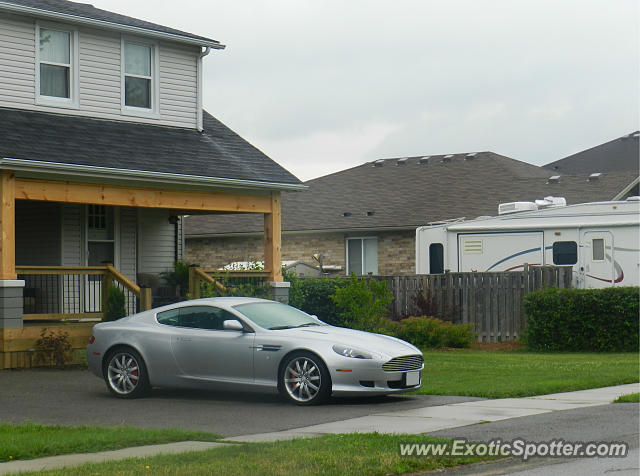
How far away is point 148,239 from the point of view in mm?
23484

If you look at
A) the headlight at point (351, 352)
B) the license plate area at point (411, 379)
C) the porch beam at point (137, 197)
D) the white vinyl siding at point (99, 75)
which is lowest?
the license plate area at point (411, 379)

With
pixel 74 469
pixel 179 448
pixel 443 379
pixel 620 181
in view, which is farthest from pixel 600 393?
pixel 620 181

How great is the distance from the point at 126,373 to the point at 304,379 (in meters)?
2.67

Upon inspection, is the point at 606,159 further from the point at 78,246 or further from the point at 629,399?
the point at 629,399

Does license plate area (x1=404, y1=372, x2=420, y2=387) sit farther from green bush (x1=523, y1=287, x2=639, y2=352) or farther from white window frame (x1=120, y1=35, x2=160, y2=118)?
white window frame (x1=120, y1=35, x2=160, y2=118)

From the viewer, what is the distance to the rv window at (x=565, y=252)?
2372 centimetres

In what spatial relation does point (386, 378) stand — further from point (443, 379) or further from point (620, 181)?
point (620, 181)

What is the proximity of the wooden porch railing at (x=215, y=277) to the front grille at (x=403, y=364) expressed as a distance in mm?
7659

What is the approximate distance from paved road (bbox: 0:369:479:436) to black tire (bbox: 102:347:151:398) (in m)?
0.19

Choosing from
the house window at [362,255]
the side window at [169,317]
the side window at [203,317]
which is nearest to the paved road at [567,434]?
the side window at [203,317]

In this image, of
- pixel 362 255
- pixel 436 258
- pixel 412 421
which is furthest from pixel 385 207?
pixel 412 421

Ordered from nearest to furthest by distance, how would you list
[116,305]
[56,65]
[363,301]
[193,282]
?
[116,305] < [56,65] < [193,282] < [363,301]

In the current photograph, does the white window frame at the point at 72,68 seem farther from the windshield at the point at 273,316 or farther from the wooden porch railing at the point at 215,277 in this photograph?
the windshield at the point at 273,316

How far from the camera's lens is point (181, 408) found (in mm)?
12648
